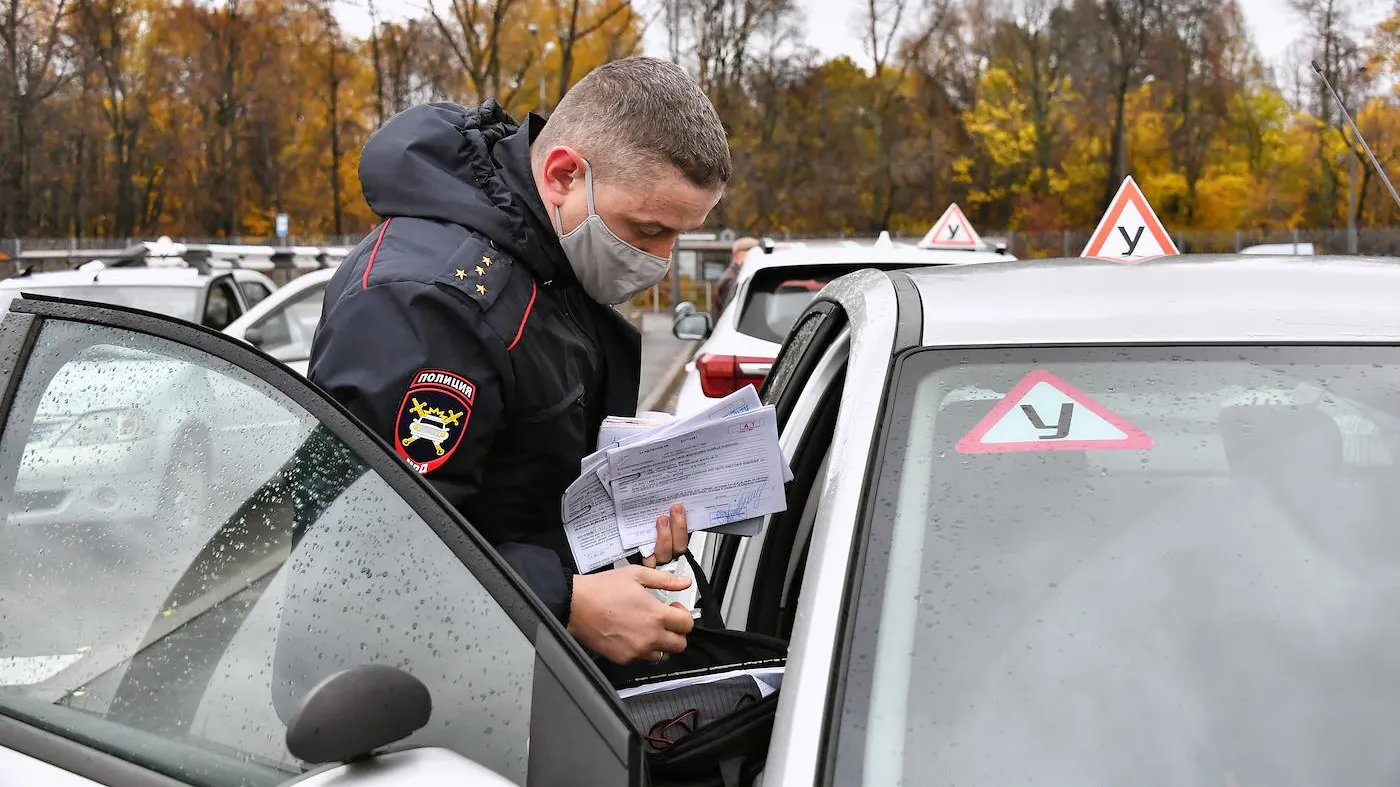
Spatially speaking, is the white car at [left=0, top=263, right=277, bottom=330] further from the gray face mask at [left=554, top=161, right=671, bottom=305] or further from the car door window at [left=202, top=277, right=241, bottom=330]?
the gray face mask at [left=554, top=161, right=671, bottom=305]

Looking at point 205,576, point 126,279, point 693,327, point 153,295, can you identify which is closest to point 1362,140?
point 205,576

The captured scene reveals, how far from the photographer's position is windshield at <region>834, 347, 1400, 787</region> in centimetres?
155

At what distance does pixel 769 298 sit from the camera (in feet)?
22.8

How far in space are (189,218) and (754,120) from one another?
2363cm

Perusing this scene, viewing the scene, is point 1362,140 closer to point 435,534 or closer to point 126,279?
point 435,534

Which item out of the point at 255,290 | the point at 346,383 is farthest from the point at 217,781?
the point at 255,290

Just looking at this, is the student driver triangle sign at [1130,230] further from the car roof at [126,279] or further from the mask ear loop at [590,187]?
the car roof at [126,279]

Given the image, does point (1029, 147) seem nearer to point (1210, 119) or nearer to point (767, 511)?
point (1210, 119)

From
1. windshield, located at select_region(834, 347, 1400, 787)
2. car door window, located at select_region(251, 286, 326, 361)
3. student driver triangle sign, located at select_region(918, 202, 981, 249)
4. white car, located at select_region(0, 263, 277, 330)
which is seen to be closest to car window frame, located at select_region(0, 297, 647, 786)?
windshield, located at select_region(834, 347, 1400, 787)

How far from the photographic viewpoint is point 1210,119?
51.7 meters

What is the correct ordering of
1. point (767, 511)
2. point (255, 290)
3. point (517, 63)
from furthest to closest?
point (517, 63) < point (255, 290) < point (767, 511)

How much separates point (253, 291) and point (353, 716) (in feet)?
35.8

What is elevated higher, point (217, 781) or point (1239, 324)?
Answer: point (1239, 324)

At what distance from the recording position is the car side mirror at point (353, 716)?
1406 mm
